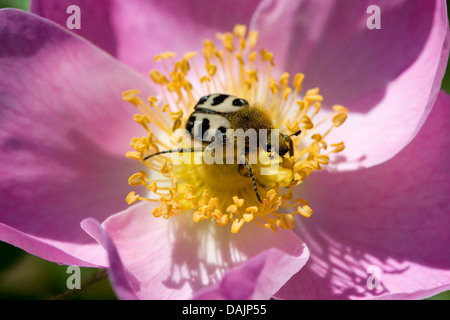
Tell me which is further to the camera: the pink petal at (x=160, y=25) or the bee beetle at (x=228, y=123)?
the pink petal at (x=160, y=25)

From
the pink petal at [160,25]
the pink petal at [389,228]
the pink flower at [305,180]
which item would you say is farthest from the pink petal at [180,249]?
the pink petal at [160,25]

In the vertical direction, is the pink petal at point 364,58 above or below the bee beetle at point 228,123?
above

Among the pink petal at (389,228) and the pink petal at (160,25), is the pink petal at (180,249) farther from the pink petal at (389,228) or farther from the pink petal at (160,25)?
the pink petal at (160,25)

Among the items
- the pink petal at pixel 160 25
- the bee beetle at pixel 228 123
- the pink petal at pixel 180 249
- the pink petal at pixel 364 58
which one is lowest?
the pink petal at pixel 180 249

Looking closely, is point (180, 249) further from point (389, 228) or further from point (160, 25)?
point (160, 25)

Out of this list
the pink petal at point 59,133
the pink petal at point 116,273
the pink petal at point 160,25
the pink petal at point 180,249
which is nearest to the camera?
the pink petal at point 116,273

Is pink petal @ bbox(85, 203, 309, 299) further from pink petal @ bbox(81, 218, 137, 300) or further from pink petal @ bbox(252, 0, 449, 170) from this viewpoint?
pink petal @ bbox(252, 0, 449, 170)

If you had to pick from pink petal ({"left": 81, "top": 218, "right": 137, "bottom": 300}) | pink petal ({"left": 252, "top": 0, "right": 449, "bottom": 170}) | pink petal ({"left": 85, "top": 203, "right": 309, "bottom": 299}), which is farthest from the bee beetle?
pink petal ({"left": 81, "top": 218, "right": 137, "bottom": 300})
